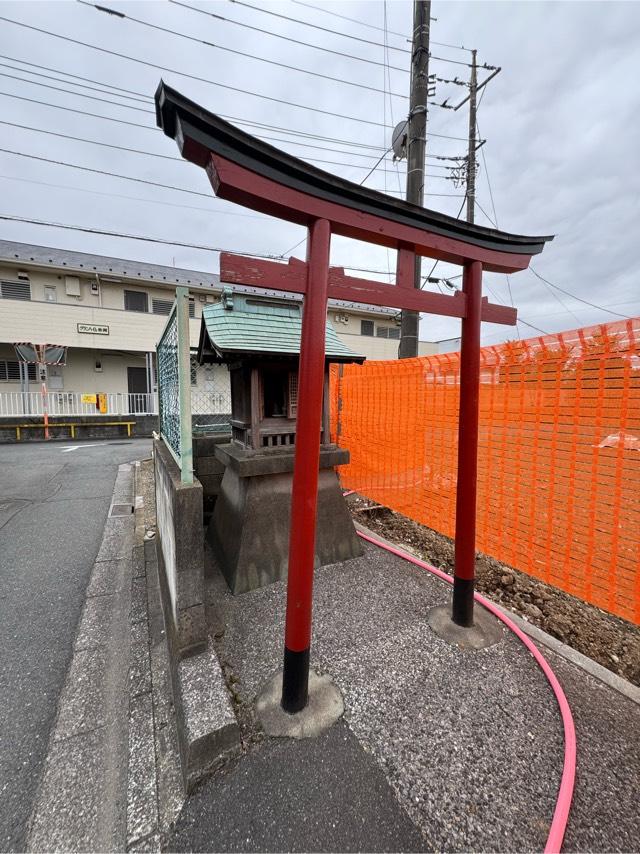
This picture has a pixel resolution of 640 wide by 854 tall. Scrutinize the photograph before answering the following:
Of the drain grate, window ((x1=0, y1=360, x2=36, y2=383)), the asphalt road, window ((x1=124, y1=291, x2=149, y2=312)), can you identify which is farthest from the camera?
window ((x1=124, y1=291, x2=149, y2=312))

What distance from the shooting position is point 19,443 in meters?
11.6

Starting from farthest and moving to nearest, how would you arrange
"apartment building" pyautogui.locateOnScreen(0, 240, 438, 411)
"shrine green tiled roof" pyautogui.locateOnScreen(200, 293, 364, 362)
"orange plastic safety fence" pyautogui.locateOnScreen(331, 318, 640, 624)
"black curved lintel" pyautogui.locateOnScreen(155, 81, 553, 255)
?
"apartment building" pyautogui.locateOnScreen(0, 240, 438, 411) < "shrine green tiled roof" pyautogui.locateOnScreen(200, 293, 364, 362) < "orange plastic safety fence" pyautogui.locateOnScreen(331, 318, 640, 624) < "black curved lintel" pyautogui.locateOnScreen(155, 81, 553, 255)

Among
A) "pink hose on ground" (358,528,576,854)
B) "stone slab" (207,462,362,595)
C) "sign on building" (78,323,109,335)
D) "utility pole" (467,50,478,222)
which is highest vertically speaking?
"utility pole" (467,50,478,222)

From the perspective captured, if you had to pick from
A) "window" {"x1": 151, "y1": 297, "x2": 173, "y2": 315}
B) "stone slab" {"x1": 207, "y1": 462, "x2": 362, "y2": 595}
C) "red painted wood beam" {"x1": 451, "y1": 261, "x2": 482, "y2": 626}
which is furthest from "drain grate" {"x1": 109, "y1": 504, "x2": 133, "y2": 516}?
"window" {"x1": 151, "y1": 297, "x2": 173, "y2": 315}

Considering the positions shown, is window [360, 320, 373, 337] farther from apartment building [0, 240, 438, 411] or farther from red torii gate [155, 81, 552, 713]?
red torii gate [155, 81, 552, 713]

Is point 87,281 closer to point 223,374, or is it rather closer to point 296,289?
point 223,374

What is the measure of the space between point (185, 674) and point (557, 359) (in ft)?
10.7

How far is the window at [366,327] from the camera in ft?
64.9

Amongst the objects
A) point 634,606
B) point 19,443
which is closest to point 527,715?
point 634,606

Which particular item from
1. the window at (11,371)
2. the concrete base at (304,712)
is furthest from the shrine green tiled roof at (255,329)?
the window at (11,371)

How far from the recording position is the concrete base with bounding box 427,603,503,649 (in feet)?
7.63

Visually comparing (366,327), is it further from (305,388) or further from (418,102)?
(305,388)

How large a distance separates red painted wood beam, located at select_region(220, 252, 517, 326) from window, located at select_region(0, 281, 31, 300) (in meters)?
16.8

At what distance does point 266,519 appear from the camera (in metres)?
3.10
